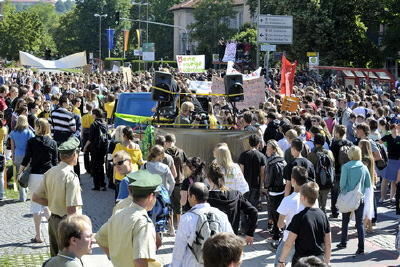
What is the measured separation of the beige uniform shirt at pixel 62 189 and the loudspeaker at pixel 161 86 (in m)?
7.29

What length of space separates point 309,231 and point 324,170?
469cm

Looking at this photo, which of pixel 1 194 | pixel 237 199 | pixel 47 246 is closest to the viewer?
pixel 237 199

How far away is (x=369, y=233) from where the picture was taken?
12500 mm

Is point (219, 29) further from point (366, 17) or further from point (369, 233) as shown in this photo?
point (369, 233)

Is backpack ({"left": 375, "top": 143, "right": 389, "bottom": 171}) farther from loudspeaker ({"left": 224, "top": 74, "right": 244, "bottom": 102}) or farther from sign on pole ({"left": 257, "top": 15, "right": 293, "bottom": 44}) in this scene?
sign on pole ({"left": 257, "top": 15, "right": 293, "bottom": 44})

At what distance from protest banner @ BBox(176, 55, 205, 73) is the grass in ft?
58.5

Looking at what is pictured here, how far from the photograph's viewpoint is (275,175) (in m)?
11.4

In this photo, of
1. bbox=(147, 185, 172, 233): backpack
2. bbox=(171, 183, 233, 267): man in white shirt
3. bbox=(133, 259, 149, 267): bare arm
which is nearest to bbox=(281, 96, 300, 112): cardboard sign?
bbox=(147, 185, 172, 233): backpack

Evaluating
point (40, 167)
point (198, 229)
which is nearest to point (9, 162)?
point (40, 167)

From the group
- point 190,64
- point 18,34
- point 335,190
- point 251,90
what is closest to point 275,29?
point 190,64

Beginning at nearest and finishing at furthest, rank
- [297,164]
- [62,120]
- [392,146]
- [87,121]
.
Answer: [297,164]
[392,146]
[62,120]
[87,121]

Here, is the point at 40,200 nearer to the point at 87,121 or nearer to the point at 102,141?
the point at 102,141

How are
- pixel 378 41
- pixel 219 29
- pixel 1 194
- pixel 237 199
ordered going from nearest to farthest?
1. pixel 237 199
2. pixel 1 194
3. pixel 378 41
4. pixel 219 29

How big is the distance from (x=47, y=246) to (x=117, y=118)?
7290 millimetres
